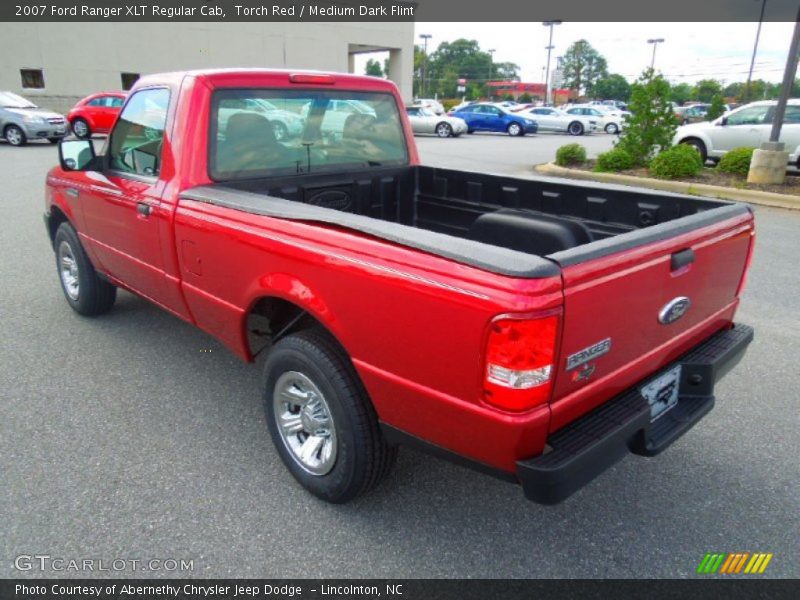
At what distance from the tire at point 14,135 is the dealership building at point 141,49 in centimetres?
1316

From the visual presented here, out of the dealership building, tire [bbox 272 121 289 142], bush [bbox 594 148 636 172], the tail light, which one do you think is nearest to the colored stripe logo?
the tail light

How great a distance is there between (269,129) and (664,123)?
1115cm

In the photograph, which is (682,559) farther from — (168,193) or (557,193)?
(168,193)

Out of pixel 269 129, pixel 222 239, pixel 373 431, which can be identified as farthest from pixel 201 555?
pixel 269 129

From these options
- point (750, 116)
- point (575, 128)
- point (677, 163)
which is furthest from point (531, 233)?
point (575, 128)

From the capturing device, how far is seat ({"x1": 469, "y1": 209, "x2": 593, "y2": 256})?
9.38 feet

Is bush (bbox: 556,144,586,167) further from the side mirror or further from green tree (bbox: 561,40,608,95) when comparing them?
green tree (bbox: 561,40,608,95)

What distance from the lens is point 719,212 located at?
2.72 m

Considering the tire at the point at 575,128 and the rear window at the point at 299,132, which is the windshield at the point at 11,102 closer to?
the rear window at the point at 299,132

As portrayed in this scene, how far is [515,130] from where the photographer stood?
98.3ft

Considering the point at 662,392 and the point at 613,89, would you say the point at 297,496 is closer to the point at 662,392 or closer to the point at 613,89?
the point at 662,392

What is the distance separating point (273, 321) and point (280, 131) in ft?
4.33

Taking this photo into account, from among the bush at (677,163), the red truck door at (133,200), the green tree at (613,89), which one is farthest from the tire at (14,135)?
the green tree at (613,89)

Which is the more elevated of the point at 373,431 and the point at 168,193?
the point at 168,193
